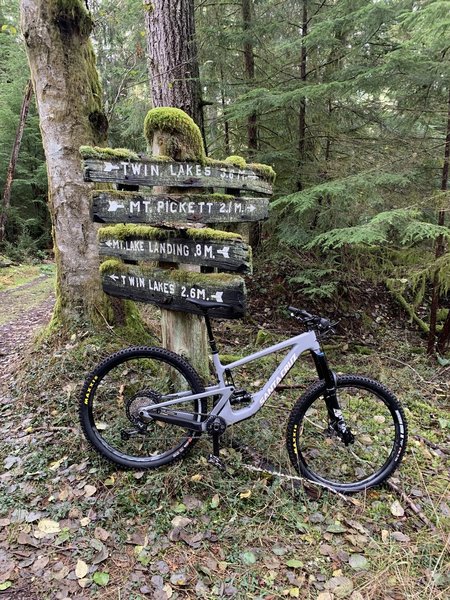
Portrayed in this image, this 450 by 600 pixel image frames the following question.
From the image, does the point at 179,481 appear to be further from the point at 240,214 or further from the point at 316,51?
the point at 316,51

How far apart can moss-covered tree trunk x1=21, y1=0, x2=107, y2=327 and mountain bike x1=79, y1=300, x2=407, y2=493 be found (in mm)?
1802

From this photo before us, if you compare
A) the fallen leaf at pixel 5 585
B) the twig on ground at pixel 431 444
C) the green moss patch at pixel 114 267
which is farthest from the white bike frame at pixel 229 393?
the twig on ground at pixel 431 444

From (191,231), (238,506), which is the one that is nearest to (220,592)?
(238,506)

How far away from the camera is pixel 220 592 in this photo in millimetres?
2471

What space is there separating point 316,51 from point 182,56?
3.16 m

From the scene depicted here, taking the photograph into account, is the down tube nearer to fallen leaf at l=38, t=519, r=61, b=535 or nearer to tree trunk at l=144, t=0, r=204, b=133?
fallen leaf at l=38, t=519, r=61, b=535

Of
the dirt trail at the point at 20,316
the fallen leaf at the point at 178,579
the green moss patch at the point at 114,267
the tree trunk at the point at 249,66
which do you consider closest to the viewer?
the fallen leaf at the point at 178,579

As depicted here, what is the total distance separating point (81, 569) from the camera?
2555 millimetres

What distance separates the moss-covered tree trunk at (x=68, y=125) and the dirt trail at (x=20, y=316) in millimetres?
1423

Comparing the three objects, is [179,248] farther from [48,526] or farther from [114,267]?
[48,526]

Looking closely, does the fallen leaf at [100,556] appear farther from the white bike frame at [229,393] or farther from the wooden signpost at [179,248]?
the wooden signpost at [179,248]

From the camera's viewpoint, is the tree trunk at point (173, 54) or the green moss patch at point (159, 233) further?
the tree trunk at point (173, 54)

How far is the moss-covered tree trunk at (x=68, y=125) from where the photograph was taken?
4.47m

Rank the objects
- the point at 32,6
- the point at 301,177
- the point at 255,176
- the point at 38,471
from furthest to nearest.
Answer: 1. the point at 301,177
2. the point at 32,6
3. the point at 255,176
4. the point at 38,471
